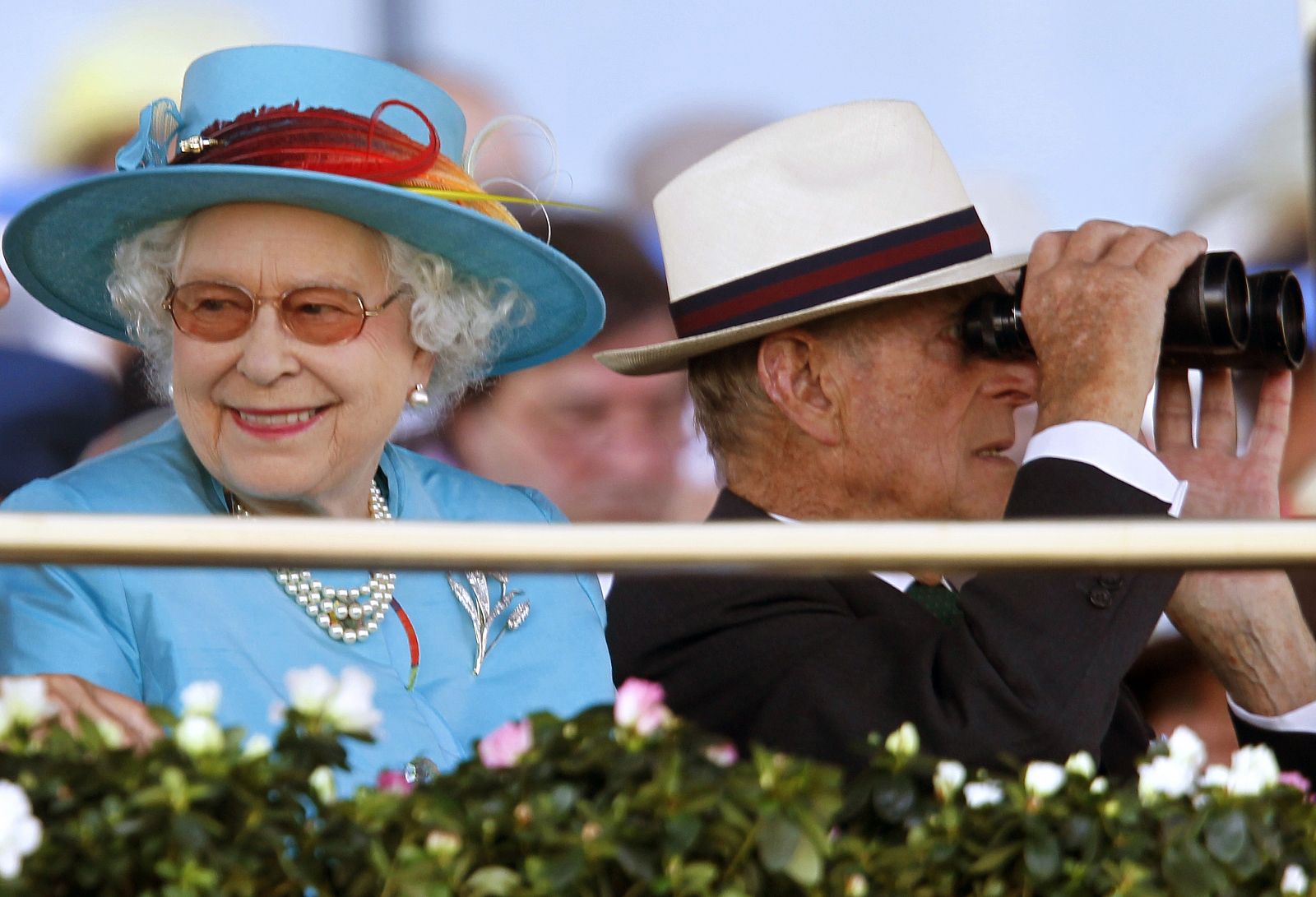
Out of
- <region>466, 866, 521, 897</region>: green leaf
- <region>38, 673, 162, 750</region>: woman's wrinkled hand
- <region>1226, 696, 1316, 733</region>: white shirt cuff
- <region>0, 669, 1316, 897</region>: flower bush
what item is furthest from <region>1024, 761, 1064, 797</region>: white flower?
<region>1226, 696, 1316, 733</region>: white shirt cuff

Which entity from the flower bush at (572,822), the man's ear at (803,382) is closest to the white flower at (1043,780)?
the flower bush at (572,822)

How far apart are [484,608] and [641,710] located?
93 cm

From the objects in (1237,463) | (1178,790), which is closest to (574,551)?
(1178,790)

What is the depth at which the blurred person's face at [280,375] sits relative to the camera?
1879mm

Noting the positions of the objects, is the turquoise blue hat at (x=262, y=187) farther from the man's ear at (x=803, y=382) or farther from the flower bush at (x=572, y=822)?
the flower bush at (x=572, y=822)

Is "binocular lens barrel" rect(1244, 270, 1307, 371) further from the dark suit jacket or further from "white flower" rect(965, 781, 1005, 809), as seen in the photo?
"white flower" rect(965, 781, 1005, 809)

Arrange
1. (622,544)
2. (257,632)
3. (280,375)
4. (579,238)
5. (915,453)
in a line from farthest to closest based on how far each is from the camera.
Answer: (579,238)
(915,453)
(280,375)
(257,632)
(622,544)

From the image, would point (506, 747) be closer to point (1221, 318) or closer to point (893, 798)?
point (893, 798)

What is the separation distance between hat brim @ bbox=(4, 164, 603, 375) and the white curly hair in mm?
15

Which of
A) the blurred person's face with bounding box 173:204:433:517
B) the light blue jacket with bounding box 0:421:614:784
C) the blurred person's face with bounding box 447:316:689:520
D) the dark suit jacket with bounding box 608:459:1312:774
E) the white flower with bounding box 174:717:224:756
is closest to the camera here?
the white flower with bounding box 174:717:224:756

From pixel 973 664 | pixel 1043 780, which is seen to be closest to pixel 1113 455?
pixel 973 664

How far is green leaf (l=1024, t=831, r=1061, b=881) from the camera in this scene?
105 cm

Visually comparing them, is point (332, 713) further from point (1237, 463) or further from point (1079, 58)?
point (1079, 58)

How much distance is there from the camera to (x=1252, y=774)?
1185 millimetres
